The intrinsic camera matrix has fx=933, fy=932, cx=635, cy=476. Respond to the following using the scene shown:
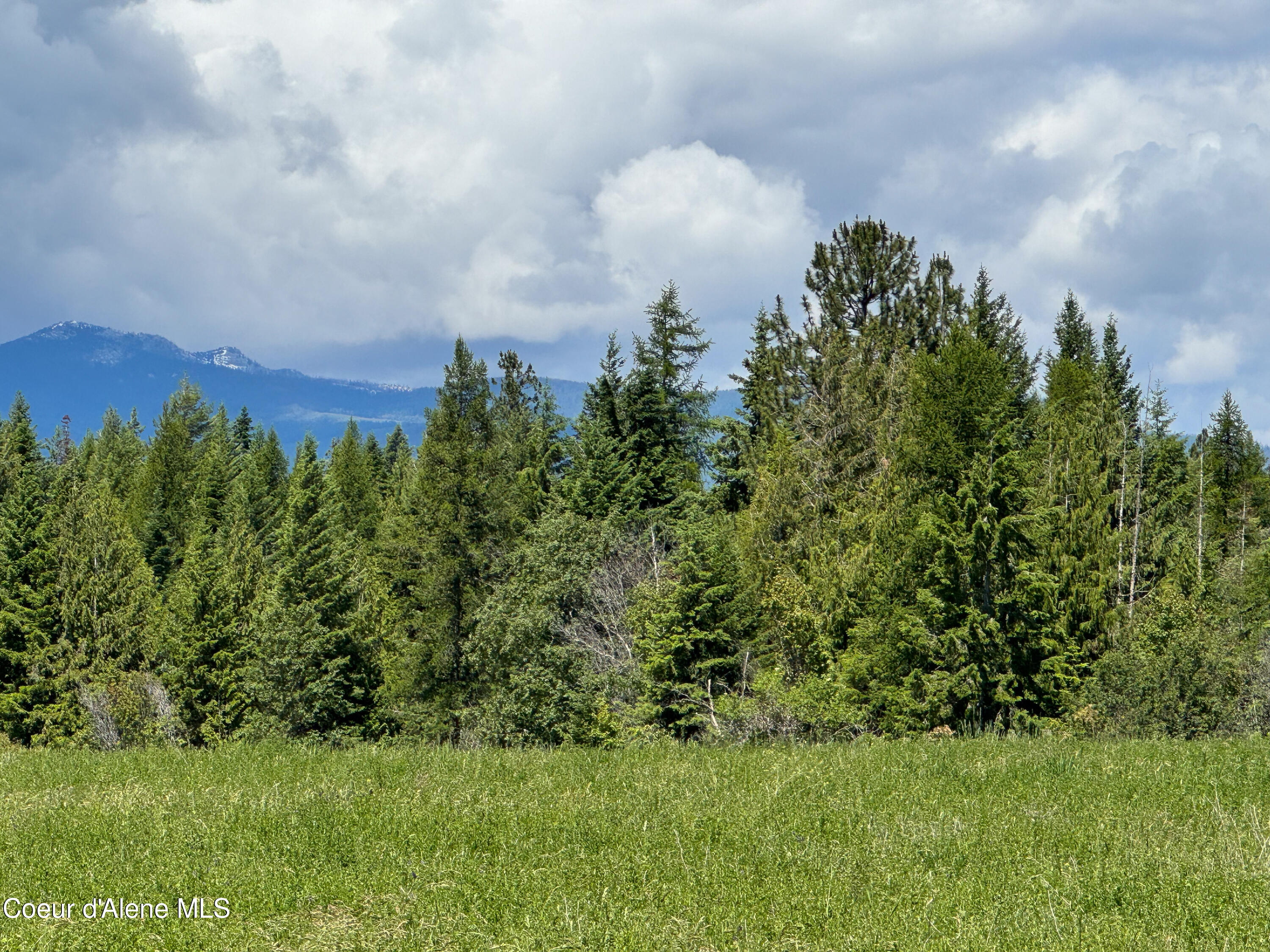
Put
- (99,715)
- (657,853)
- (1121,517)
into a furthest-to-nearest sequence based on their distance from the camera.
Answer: (99,715)
(1121,517)
(657,853)

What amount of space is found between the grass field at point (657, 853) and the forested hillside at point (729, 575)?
27.9 ft

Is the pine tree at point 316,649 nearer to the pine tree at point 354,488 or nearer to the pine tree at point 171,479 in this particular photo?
the pine tree at point 354,488

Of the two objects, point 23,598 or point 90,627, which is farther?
point 90,627

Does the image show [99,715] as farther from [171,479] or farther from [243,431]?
[243,431]

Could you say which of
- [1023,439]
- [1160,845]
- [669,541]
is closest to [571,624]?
[669,541]

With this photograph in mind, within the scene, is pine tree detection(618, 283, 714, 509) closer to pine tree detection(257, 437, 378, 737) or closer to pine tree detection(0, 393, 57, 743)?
pine tree detection(257, 437, 378, 737)

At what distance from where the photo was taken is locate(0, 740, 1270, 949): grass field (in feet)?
18.6

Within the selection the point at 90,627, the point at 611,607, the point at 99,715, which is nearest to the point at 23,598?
the point at 90,627

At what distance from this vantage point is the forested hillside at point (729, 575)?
96.8 ft

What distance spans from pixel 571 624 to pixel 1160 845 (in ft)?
101

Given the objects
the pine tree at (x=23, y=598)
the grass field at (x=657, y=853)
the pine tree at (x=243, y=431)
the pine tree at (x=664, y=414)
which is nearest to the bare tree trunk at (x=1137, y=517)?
the pine tree at (x=664, y=414)

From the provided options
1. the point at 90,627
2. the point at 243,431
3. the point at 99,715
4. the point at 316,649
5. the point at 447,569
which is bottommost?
the point at 99,715

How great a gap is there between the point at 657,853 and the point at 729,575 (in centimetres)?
2414

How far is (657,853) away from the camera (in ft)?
23.5
